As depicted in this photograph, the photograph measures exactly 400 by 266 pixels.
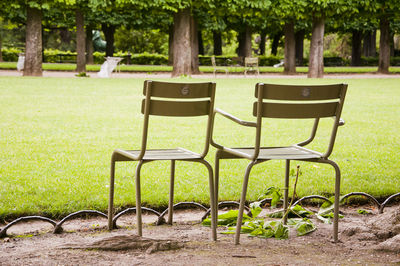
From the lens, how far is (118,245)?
3.57 m

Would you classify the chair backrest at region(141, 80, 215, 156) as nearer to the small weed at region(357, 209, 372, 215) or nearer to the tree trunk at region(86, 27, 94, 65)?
the small weed at region(357, 209, 372, 215)

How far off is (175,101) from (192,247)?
933mm

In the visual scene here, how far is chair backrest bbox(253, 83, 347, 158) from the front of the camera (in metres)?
3.74

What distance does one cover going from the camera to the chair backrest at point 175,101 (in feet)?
12.3

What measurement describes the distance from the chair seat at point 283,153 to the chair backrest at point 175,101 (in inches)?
14.1

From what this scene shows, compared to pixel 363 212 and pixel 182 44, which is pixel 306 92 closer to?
pixel 363 212

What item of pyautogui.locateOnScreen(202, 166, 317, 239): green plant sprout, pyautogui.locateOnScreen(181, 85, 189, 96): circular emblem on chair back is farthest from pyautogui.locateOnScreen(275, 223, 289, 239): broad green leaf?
pyautogui.locateOnScreen(181, 85, 189, 96): circular emblem on chair back

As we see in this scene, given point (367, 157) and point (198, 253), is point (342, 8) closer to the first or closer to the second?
point (367, 157)

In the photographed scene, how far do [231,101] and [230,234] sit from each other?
37.0ft

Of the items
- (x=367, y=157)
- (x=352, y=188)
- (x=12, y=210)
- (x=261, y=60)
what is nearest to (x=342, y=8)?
(x=261, y=60)

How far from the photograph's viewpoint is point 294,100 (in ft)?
12.5

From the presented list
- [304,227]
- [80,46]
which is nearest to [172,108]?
[304,227]

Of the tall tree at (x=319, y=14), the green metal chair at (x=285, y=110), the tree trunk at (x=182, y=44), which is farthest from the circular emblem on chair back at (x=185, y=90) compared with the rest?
the tall tree at (x=319, y=14)

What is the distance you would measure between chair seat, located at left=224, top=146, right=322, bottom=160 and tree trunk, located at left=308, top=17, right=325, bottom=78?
22967mm
